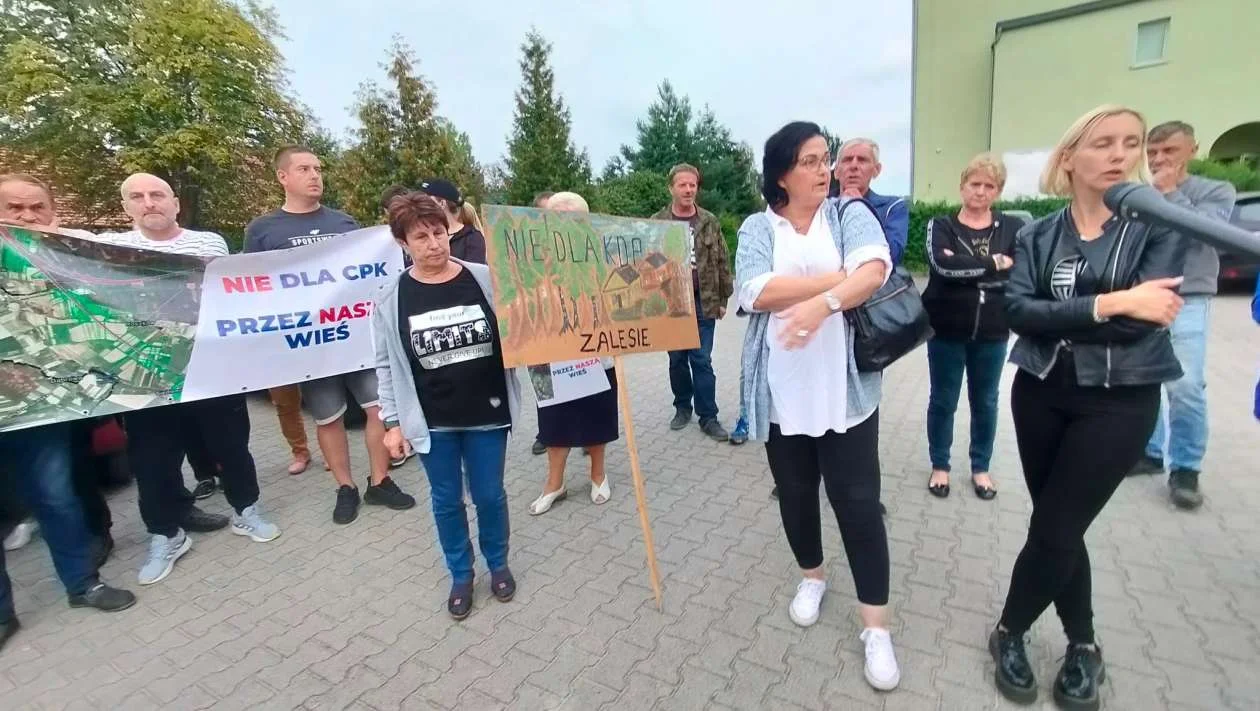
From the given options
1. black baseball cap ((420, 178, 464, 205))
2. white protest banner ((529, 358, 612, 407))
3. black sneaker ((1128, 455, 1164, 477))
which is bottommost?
black sneaker ((1128, 455, 1164, 477))

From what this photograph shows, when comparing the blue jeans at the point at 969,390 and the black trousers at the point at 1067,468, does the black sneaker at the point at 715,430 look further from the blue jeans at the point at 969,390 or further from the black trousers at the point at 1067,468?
the black trousers at the point at 1067,468

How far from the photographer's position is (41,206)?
311 cm

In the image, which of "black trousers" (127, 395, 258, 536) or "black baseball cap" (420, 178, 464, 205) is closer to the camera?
"black trousers" (127, 395, 258, 536)

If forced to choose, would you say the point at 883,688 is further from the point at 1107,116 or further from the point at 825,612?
the point at 1107,116

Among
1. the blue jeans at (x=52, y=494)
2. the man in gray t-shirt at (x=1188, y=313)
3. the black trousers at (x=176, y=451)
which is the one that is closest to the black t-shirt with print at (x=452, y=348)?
the black trousers at (x=176, y=451)

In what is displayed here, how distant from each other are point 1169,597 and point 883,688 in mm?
1474

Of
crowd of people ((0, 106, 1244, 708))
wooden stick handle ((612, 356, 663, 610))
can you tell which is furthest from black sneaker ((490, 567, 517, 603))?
wooden stick handle ((612, 356, 663, 610))

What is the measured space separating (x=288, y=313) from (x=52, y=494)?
4.64ft

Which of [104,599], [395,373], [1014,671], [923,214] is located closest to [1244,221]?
[923,214]

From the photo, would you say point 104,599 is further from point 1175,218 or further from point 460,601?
point 1175,218

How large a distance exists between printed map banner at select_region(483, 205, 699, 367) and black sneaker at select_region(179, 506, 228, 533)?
9.26ft

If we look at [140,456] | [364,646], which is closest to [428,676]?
[364,646]

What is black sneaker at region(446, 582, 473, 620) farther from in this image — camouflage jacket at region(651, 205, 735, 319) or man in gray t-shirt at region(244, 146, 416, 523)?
camouflage jacket at region(651, 205, 735, 319)

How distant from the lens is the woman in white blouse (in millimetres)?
2027
